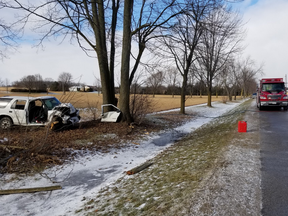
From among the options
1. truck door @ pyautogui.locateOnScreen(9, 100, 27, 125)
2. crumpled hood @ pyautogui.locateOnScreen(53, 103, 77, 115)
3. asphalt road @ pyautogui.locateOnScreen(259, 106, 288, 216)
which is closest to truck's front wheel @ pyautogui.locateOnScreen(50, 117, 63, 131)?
crumpled hood @ pyautogui.locateOnScreen(53, 103, 77, 115)

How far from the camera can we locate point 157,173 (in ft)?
17.1

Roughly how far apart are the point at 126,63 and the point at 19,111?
18.3ft

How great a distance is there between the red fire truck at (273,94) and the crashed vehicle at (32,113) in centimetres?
1622

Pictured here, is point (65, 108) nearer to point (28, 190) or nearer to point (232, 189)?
point (28, 190)

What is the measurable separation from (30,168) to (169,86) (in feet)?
308

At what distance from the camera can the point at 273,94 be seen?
18.0 m

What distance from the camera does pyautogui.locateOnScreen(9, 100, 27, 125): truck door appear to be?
931 centimetres

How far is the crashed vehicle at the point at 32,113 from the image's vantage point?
9.23 m

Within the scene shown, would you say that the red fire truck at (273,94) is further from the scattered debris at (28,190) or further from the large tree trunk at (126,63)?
the scattered debris at (28,190)

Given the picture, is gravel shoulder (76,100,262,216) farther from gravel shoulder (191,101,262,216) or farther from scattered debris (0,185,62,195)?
scattered debris (0,185,62,195)

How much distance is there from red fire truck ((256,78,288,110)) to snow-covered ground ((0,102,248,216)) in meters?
14.5

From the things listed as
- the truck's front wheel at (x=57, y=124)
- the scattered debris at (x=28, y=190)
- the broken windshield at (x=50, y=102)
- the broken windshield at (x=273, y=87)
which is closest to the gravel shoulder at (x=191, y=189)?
the scattered debris at (x=28, y=190)

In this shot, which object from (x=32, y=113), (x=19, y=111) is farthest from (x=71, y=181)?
(x=32, y=113)

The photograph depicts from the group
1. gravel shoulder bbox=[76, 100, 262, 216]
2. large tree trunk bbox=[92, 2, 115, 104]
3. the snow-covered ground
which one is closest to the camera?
gravel shoulder bbox=[76, 100, 262, 216]
